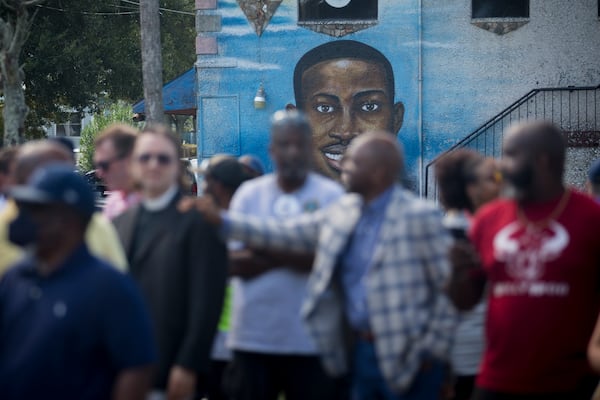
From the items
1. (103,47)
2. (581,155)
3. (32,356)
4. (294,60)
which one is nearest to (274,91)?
(294,60)

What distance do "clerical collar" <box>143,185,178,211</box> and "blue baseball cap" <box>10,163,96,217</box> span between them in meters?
1.28

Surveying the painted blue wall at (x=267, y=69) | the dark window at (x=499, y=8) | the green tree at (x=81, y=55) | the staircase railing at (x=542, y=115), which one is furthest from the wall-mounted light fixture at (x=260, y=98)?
the green tree at (x=81, y=55)

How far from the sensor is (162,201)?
5.13m

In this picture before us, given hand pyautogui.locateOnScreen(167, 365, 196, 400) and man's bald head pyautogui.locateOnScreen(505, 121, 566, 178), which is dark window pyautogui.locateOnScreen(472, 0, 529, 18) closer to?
man's bald head pyautogui.locateOnScreen(505, 121, 566, 178)

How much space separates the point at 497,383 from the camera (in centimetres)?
480

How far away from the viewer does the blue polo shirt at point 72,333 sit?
12.0 ft

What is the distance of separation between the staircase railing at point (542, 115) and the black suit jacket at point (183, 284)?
1407 centimetres

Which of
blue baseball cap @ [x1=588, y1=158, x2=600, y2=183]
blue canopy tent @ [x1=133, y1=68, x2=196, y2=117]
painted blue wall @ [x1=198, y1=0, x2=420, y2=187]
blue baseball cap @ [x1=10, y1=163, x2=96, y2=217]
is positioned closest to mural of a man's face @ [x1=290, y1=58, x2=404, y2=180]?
painted blue wall @ [x1=198, y1=0, x2=420, y2=187]

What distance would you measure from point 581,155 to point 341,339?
13167 mm

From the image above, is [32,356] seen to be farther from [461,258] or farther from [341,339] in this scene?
[461,258]

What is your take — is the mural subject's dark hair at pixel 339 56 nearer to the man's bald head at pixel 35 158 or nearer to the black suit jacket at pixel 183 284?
the man's bald head at pixel 35 158

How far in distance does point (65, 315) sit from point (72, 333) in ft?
0.23

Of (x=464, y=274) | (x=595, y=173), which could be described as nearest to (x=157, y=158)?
(x=464, y=274)

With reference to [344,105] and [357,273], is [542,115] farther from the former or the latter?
[357,273]
